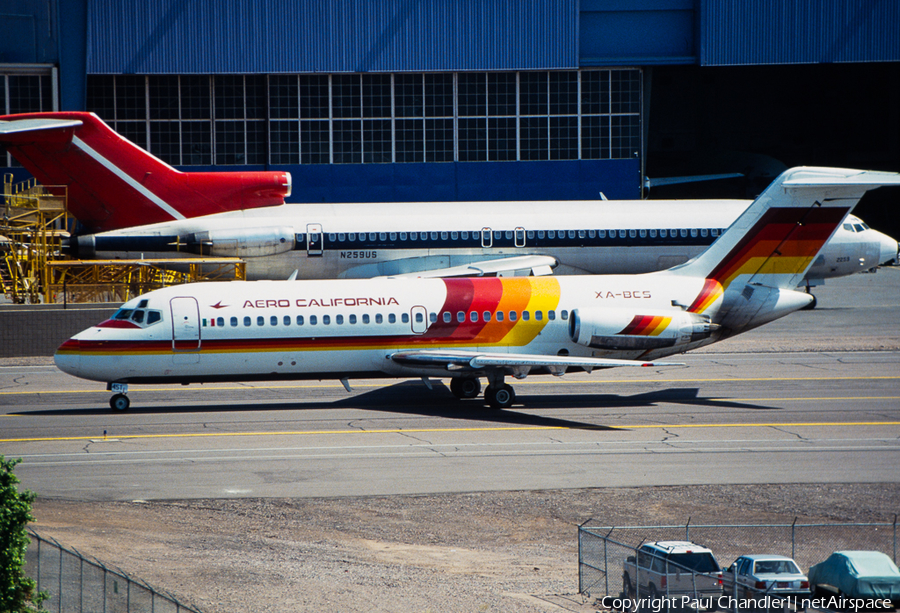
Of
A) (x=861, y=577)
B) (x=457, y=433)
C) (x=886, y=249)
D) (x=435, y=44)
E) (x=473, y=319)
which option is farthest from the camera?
(x=435, y=44)

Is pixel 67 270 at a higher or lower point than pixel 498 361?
higher

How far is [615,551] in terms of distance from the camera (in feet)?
45.9

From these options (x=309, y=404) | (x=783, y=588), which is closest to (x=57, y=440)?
(x=309, y=404)

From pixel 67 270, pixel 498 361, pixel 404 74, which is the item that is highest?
pixel 404 74

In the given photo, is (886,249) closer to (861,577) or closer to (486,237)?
(486,237)

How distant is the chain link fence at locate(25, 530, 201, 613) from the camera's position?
36.7 ft

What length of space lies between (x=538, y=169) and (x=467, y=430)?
34942 millimetres

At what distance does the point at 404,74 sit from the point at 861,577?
46772 millimetres

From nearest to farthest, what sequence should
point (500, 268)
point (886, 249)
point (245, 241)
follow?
point (500, 268)
point (245, 241)
point (886, 249)

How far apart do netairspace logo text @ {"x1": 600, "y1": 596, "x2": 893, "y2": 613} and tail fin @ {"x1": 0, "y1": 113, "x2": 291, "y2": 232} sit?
1274 inches

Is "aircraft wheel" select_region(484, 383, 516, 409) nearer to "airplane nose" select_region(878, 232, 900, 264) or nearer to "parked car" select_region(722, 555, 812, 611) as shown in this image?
"parked car" select_region(722, 555, 812, 611)

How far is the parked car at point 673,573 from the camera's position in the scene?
1196cm

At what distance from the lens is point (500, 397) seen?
25406 millimetres

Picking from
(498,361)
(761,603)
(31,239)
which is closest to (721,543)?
(761,603)
